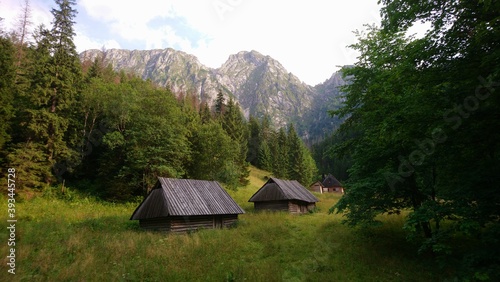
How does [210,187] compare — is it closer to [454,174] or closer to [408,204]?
[408,204]

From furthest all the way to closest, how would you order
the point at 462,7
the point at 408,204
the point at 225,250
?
the point at 225,250
the point at 408,204
the point at 462,7

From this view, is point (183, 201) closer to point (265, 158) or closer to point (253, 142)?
point (265, 158)

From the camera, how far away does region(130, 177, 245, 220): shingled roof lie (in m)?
20.1

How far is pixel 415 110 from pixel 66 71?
3414 cm

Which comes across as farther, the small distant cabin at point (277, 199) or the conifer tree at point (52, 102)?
the small distant cabin at point (277, 199)

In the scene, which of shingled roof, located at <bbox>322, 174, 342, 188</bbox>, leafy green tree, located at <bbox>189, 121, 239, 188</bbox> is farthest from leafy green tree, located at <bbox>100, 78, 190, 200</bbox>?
shingled roof, located at <bbox>322, 174, 342, 188</bbox>

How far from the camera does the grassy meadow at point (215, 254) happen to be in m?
11.7

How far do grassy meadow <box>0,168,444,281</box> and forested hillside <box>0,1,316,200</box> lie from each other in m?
8.34

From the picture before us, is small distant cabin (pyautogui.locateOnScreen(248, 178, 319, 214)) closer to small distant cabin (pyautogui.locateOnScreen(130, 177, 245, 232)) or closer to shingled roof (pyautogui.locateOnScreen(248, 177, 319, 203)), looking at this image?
shingled roof (pyautogui.locateOnScreen(248, 177, 319, 203))

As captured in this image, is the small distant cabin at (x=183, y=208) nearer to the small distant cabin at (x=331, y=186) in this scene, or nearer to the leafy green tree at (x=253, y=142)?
the leafy green tree at (x=253, y=142)

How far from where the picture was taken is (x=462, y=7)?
8.18 meters

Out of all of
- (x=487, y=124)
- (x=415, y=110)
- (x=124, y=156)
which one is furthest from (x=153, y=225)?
(x=487, y=124)

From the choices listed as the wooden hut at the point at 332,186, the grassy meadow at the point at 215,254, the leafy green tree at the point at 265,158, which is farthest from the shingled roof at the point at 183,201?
the wooden hut at the point at 332,186

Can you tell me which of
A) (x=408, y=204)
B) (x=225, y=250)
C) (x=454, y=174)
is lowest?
(x=225, y=250)
